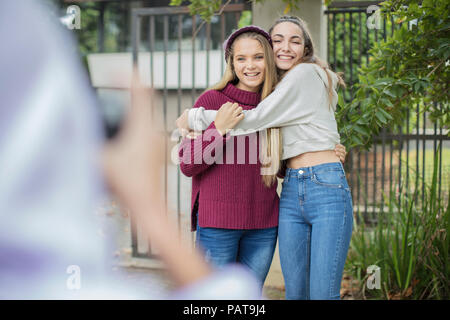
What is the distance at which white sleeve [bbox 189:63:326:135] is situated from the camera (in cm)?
169

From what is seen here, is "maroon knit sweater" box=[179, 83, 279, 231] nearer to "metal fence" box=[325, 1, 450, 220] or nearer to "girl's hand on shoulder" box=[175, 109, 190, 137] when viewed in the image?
"girl's hand on shoulder" box=[175, 109, 190, 137]

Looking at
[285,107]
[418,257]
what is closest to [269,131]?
[285,107]

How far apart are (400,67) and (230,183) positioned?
4.04 ft

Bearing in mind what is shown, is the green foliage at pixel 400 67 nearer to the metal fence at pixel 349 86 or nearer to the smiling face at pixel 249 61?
the smiling face at pixel 249 61

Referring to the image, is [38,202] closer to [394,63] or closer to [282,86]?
[282,86]

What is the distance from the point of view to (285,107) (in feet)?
5.58

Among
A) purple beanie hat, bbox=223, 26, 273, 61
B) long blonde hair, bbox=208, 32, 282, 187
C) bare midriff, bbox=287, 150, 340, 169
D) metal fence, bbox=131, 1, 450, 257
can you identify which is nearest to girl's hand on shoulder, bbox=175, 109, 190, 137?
long blonde hair, bbox=208, 32, 282, 187

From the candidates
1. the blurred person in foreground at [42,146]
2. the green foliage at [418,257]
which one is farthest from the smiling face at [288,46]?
the green foliage at [418,257]

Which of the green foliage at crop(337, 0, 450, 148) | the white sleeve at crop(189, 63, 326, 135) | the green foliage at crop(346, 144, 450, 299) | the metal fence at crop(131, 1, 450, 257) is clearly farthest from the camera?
the metal fence at crop(131, 1, 450, 257)

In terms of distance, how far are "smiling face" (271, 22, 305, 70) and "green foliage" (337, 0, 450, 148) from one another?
49 cm

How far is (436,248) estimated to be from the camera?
8.89ft

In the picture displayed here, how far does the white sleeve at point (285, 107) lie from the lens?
5.55 feet

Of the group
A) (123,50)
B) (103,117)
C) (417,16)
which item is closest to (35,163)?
(103,117)

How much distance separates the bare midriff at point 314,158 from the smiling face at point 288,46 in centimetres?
37
